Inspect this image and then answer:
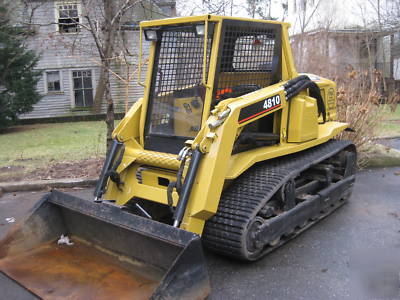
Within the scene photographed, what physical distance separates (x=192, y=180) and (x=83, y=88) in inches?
643

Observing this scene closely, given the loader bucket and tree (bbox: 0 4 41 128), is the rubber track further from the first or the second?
tree (bbox: 0 4 41 128)

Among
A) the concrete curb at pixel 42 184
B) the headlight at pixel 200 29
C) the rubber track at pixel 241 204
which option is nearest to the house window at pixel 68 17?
the concrete curb at pixel 42 184

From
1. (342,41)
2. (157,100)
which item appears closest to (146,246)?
(157,100)

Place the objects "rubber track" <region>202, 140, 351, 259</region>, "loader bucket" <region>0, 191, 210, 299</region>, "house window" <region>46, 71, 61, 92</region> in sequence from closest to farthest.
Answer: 1. "loader bucket" <region>0, 191, 210, 299</region>
2. "rubber track" <region>202, 140, 351, 259</region>
3. "house window" <region>46, 71, 61, 92</region>

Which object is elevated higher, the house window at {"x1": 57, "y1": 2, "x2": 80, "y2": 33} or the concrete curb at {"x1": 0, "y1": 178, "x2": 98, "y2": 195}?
the house window at {"x1": 57, "y1": 2, "x2": 80, "y2": 33}

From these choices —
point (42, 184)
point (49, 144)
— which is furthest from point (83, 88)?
point (42, 184)

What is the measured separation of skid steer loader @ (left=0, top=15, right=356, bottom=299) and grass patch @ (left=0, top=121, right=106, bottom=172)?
424cm

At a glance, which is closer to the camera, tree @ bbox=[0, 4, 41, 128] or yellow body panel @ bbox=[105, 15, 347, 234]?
yellow body panel @ bbox=[105, 15, 347, 234]

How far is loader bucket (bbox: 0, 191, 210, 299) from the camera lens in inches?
128

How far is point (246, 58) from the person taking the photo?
4.70 m

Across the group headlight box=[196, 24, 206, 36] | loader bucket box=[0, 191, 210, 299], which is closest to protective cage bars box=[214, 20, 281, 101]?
headlight box=[196, 24, 206, 36]

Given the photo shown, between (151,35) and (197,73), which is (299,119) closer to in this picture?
(197,73)

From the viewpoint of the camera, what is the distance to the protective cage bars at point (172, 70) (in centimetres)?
459

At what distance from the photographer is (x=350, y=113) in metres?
7.78
